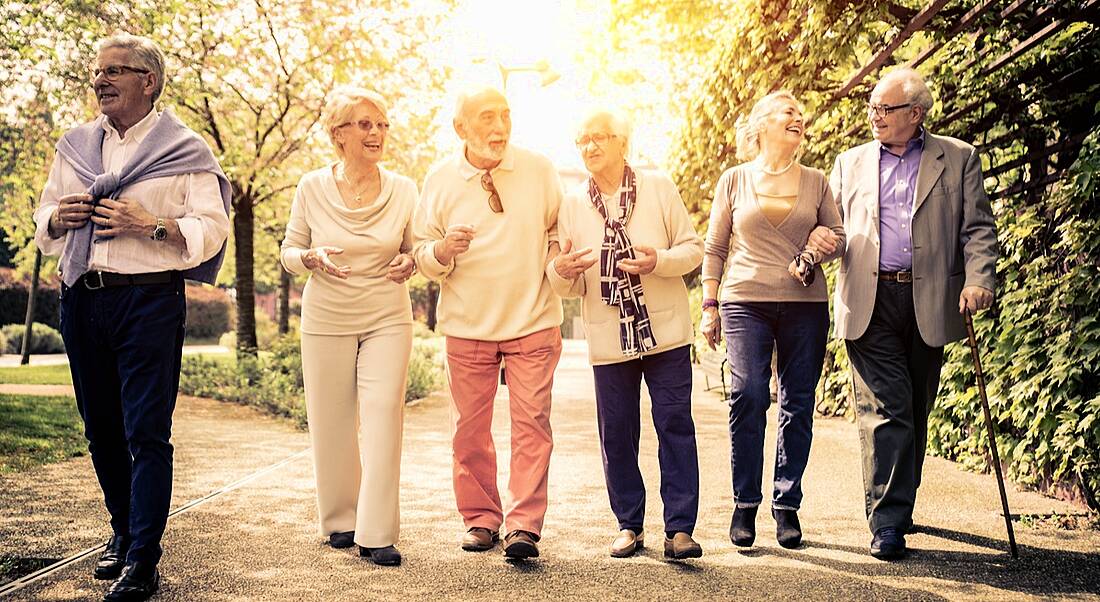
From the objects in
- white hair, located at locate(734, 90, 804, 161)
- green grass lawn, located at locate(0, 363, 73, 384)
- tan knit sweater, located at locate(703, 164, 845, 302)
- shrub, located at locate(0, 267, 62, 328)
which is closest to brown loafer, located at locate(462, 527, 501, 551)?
tan knit sweater, located at locate(703, 164, 845, 302)

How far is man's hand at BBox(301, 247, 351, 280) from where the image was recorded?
4.64 m

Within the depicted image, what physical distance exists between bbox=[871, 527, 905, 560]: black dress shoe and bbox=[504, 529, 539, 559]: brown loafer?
1.47 metres

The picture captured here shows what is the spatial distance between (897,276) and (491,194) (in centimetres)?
187

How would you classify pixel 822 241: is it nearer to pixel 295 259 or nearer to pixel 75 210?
pixel 295 259

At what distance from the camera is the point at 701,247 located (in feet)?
15.8

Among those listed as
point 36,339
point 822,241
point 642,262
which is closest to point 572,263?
point 642,262

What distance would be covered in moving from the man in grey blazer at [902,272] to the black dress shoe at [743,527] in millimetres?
527

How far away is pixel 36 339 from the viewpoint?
29.0 metres

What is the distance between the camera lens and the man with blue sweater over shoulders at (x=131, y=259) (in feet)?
13.5

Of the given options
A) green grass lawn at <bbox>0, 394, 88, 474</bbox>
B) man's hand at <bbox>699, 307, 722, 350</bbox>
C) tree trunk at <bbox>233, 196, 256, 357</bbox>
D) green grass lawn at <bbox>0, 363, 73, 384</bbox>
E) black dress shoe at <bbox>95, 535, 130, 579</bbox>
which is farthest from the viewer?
green grass lawn at <bbox>0, 363, 73, 384</bbox>

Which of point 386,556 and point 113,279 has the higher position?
point 113,279

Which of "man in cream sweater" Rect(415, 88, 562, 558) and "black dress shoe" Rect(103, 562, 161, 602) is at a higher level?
"man in cream sweater" Rect(415, 88, 562, 558)

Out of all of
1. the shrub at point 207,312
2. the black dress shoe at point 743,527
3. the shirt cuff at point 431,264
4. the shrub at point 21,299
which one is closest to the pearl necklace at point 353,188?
the shirt cuff at point 431,264

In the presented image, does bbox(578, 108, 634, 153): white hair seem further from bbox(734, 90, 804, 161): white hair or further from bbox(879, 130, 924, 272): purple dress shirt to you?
bbox(879, 130, 924, 272): purple dress shirt
